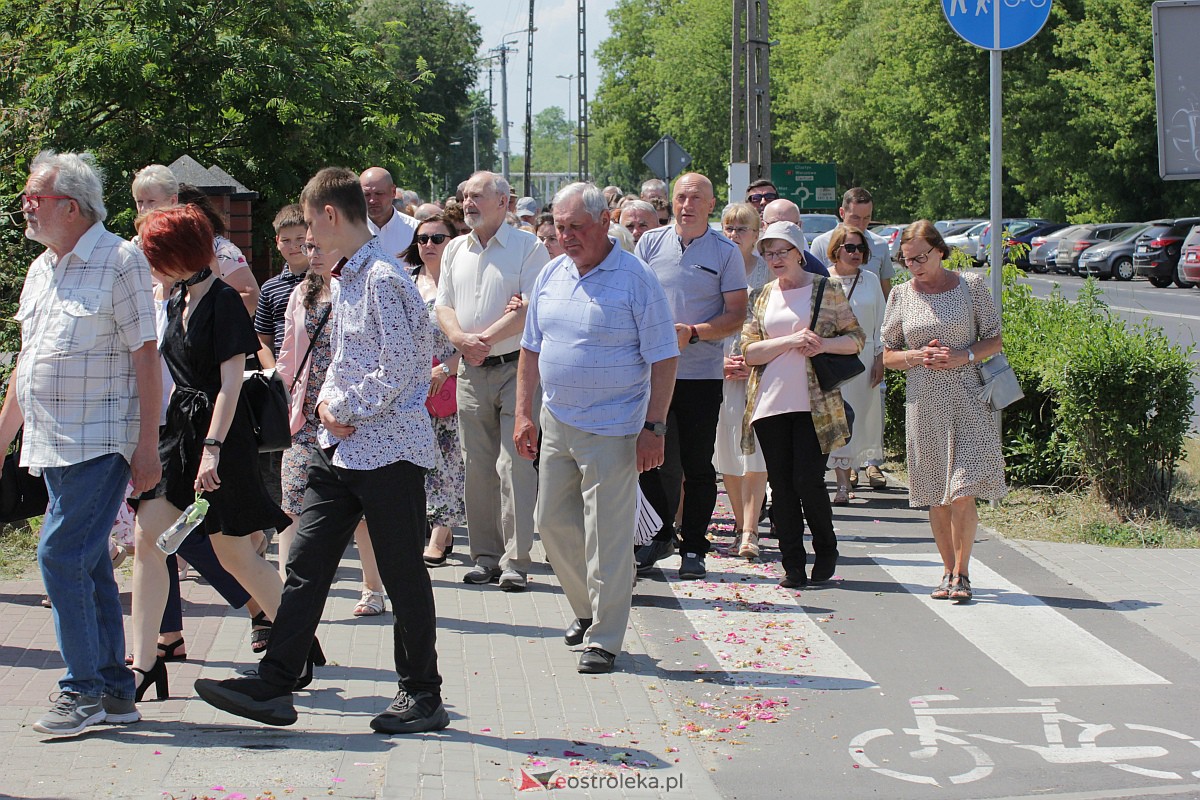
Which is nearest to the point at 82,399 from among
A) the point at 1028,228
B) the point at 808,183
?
the point at 808,183

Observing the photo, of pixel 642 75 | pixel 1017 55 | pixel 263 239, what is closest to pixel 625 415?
pixel 263 239

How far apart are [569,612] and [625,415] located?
1437 millimetres

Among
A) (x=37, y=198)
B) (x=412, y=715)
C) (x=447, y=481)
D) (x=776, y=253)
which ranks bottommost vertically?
(x=412, y=715)

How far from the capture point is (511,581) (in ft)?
24.3

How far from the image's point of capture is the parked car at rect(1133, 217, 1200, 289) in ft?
122

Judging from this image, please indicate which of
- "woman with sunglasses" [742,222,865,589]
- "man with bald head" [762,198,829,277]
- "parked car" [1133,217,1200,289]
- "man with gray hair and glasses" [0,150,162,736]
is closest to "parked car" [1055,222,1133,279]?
"parked car" [1133,217,1200,289]

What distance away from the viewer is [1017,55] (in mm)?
53625

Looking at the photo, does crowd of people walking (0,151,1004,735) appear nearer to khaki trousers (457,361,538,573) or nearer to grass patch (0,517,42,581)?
khaki trousers (457,361,538,573)

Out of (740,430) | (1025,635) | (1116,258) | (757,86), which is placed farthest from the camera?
(1116,258)

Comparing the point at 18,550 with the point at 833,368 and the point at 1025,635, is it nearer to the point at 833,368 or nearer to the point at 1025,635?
the point at 833,368

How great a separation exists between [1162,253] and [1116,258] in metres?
4.14

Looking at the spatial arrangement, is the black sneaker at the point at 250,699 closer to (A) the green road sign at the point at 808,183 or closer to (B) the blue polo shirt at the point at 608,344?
(B) the blue polo shirt at the point at 608,344

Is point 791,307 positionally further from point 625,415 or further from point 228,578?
point 228,578

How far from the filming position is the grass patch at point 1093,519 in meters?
8.31
